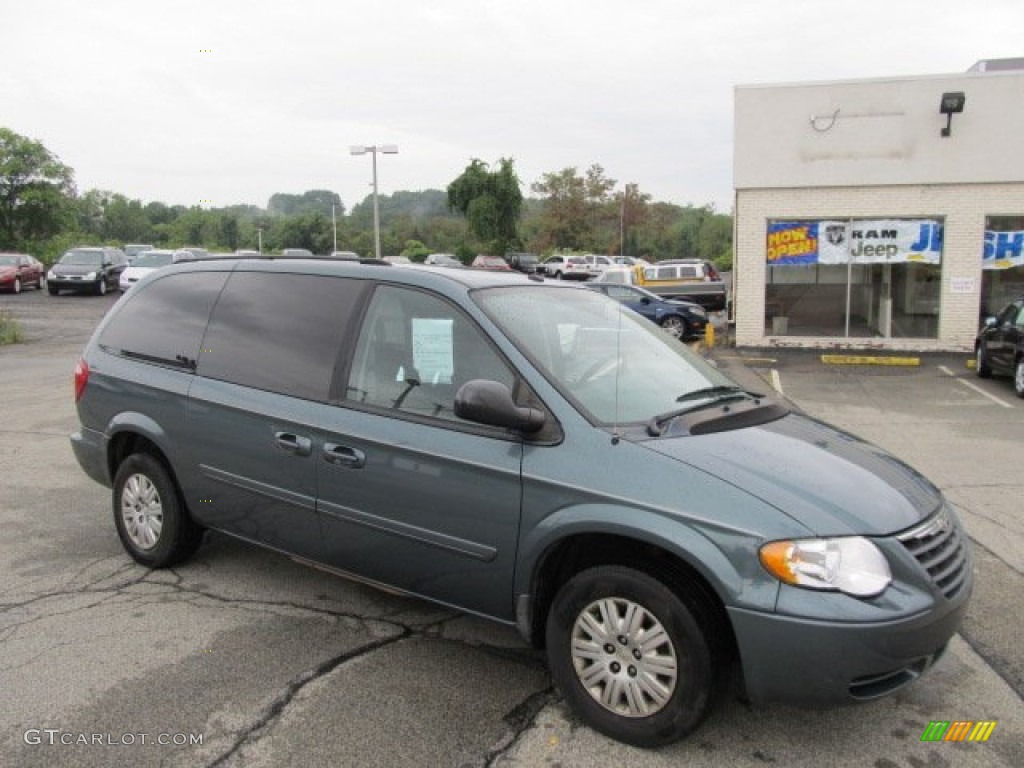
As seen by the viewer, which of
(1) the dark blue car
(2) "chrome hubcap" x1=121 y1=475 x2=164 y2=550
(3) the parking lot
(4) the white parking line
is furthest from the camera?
(1) the dark blue car

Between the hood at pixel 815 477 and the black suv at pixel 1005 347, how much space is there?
10.4m

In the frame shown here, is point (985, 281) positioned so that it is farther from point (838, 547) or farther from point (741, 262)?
point (838, 547)

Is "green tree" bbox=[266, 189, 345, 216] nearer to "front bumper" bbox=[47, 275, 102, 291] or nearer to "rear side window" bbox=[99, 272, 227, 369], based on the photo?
"front bumper" bbox=[47, 275, 102, 291]

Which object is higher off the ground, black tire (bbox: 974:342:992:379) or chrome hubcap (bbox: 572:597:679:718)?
chrome hubcap (bbox: 572:597:679:718)

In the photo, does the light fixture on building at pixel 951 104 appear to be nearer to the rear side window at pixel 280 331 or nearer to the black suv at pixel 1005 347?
the black suv at pixel 1005 347

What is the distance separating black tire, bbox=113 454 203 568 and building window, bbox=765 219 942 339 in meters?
14.9

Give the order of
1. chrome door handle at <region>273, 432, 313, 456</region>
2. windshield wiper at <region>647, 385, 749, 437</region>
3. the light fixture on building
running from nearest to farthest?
windshield wiper at <region>647, 385, 749, 437</region> < chrome door handle at <region>273, 432, 313, 456</region> < the light fixture on building

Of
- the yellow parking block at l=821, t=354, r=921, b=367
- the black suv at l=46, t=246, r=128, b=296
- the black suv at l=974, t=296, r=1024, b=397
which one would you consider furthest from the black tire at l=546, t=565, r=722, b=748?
the black suv at l=46, t=246, r=128, b=296

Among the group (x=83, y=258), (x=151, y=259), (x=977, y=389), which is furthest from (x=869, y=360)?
(x=83, y=258)

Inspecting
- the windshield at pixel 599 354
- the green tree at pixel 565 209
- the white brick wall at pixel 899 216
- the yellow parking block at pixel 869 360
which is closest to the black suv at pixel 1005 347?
the yellow parking block at pixel 869 360

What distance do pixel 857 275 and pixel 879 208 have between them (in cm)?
137

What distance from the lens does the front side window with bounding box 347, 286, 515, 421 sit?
3.49 metres

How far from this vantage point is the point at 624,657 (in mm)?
2996

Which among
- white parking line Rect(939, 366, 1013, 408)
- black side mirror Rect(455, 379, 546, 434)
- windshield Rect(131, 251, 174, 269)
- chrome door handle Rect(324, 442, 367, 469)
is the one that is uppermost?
windshield Rect(131, 251, 174, 269)
